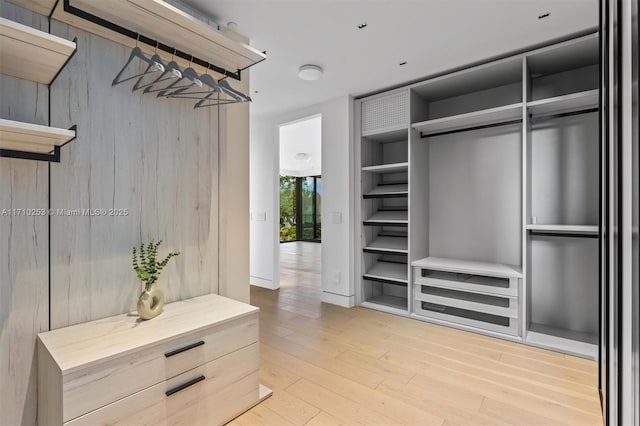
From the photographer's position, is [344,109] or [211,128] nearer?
[211,128]

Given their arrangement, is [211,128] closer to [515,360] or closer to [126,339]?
[126,339]

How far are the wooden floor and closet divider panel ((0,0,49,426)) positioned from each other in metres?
1.04

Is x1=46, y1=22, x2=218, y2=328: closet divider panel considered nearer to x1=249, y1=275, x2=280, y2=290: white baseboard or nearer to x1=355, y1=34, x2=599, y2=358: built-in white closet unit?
x1=355, y1=34, x2=599, y2=358: built-in white closet unit

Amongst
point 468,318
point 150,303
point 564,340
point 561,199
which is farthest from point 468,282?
point 150,303

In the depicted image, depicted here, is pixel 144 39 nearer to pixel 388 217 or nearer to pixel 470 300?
pixel 388 217

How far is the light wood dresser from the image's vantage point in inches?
50.2

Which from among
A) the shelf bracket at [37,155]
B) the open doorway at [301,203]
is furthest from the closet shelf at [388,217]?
the shelf bracket at [37,155]

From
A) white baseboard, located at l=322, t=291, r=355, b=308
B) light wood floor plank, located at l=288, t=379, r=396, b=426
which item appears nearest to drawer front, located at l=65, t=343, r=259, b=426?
light wood floor plank, located at l=288, t=379, r=396, b=426

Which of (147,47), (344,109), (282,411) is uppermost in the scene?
(344,109)

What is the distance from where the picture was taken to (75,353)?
1.33m

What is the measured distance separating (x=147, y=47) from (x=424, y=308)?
3.29 metres

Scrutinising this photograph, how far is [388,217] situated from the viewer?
12.6ft

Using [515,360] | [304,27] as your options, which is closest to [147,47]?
[304,27]

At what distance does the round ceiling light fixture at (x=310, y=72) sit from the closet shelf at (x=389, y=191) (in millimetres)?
1450
